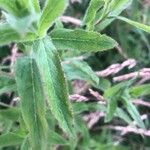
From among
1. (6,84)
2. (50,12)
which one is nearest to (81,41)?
(50,12)

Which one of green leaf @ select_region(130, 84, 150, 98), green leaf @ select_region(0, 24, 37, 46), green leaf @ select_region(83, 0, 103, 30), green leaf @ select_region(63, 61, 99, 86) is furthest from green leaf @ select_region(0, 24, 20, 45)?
green leaf @ select_region(130, 84, 150, 98)

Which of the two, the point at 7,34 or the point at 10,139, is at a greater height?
the point at 7,34

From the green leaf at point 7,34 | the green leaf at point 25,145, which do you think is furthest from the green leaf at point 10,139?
the green leaf at point 7,34

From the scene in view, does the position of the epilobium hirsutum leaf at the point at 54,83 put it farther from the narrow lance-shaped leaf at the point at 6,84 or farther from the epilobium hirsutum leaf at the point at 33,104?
the narrow lance-shaped leaf at the point at 6,84

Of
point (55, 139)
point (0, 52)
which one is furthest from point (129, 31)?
point (55, 139)

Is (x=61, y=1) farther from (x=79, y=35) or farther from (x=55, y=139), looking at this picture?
(x=55, y=139)

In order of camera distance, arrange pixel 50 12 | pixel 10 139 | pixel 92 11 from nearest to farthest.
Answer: pixel 50 12, pixel 92 11, pixel 10 139

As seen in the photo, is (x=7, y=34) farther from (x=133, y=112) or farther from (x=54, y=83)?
(x=133, y=112)
